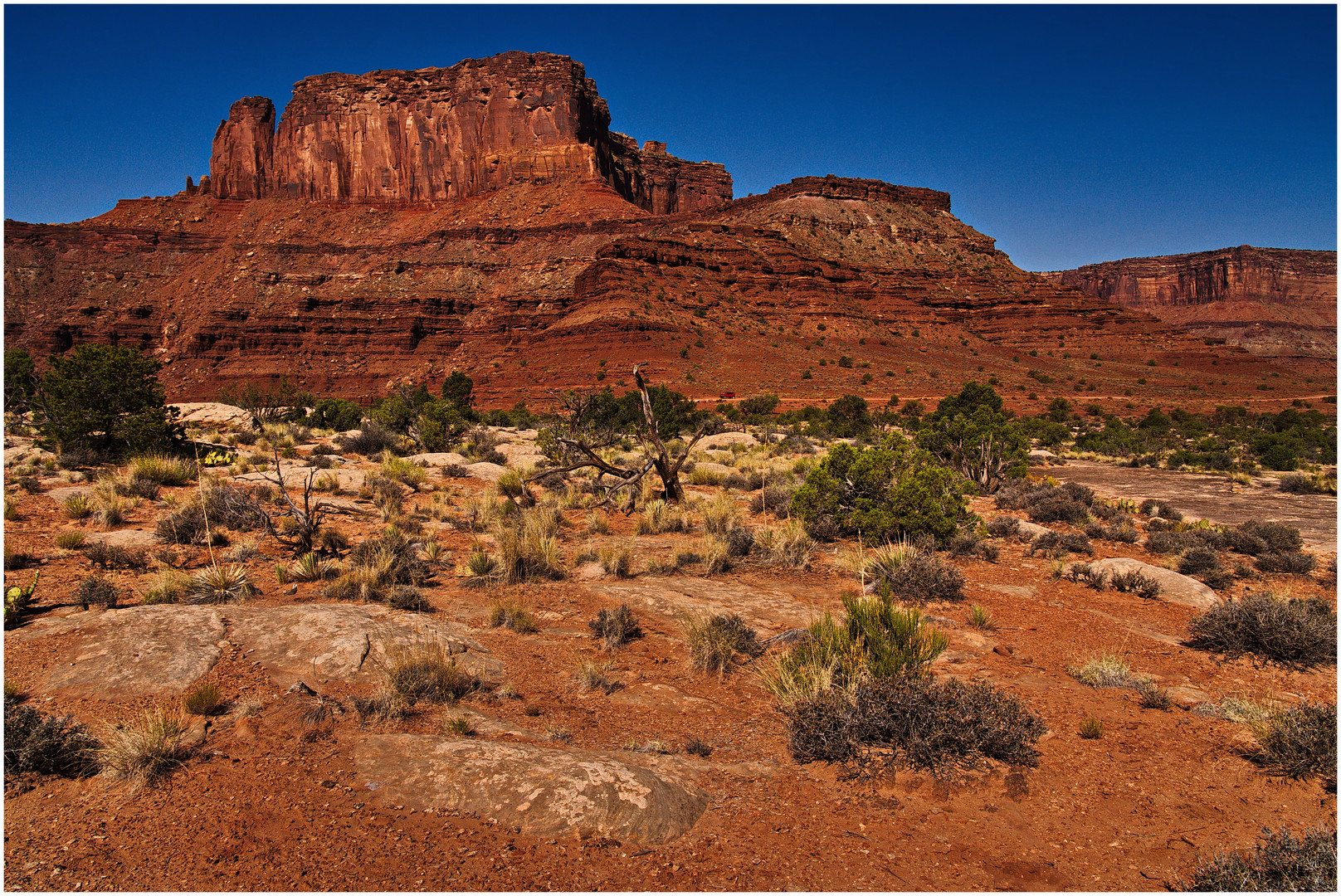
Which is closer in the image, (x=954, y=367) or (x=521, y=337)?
(x=954, y=367)

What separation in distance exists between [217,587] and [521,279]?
229 feet

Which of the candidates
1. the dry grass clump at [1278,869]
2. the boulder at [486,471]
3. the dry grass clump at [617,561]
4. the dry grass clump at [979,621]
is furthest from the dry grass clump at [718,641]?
the boulder at [486,471]

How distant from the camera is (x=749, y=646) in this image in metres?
5.43

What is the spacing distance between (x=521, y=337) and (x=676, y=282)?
15952mm

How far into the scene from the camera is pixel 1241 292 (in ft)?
447

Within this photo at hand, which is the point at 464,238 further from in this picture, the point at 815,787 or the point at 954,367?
the point at 815,787

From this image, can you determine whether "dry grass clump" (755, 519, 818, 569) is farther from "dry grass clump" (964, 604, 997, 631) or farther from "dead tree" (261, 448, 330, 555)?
"dead tree" (261, 448, 330, 555)

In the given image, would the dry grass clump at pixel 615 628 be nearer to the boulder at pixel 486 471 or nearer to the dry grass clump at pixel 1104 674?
the dry grass clump at pixel 1104 674

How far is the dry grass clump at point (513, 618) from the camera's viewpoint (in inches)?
229

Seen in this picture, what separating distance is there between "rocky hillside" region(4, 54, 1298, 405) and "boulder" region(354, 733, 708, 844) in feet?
142

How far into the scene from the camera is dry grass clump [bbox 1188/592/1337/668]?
5.18m

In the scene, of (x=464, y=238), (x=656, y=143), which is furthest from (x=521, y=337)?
(x=656, y=143)

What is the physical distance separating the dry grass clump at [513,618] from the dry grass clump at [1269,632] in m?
5.89

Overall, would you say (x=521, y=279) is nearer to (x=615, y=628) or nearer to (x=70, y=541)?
(x=70, y=541)
